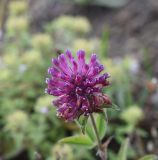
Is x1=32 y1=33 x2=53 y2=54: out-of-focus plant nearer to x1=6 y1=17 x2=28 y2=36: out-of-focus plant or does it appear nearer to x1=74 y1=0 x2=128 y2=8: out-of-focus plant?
x1=6 y1=17 x2=28 y2=36: out-of-focus plant

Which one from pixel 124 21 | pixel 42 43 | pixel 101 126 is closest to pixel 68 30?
pixel 42 43

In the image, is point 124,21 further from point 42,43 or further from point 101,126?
point 101,126

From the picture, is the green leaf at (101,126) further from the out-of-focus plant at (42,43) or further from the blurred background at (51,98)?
the out-of-focus plant at (42,43)

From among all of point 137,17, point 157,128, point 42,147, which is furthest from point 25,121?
point 137,17

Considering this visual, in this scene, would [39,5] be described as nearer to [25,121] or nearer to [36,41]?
[36,41]

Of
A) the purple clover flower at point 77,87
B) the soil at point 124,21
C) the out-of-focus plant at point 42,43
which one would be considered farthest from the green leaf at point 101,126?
the soil at point 124,21

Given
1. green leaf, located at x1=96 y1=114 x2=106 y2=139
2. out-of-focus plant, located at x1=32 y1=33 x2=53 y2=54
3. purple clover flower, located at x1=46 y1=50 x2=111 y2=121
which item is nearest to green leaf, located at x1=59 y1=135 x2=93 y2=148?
green leaf, located at x1=96 y1=114 x2=106 y2=139
